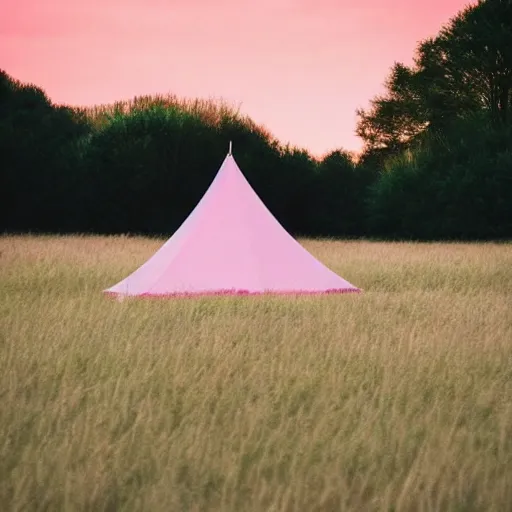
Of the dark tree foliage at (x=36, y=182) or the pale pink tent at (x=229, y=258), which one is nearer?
the pale pink tent at (x=229, y=258)

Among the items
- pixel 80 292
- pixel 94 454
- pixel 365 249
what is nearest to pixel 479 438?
pixel 94 454

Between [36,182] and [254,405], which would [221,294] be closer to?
[254,405]

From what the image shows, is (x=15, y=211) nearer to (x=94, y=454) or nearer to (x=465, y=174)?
(x=465, y=174)

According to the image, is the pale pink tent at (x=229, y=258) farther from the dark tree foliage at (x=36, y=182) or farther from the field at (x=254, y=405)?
the dark tree foliage at (x=36, y=182)

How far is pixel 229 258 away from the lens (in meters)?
12.0

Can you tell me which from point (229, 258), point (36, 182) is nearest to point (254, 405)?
point (229, 258)

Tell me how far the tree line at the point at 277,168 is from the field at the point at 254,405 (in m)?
19.5

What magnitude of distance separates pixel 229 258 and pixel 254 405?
667 cm

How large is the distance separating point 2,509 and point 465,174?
93.5 feet

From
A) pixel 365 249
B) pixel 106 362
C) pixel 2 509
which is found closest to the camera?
pixel 2 509

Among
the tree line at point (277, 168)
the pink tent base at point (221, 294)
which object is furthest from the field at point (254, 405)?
the tree line at point (277, 168)

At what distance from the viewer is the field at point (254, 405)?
149 inches

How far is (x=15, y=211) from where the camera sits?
3044 cm

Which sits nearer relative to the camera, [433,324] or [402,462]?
[402,462]
